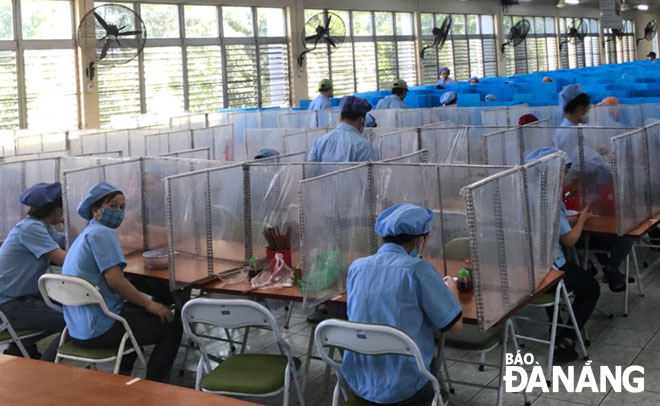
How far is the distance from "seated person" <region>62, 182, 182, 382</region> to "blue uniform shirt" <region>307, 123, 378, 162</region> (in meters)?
1.81

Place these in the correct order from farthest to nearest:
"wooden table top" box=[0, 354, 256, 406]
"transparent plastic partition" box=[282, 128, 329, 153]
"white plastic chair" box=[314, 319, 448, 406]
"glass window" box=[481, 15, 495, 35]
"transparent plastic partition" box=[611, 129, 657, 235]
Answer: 1. "glass window" box=[481, 15, 495, 35]
2. "transparent plastic partition" box=[282, 128, 329, 153]
3. "transparent plastic partition" box=[611, 129, 657, 235]
4. "white plastic chair" box=[314, 319, 448, 406]
5. "wooden table top" box=[0, 354, 256, 406]

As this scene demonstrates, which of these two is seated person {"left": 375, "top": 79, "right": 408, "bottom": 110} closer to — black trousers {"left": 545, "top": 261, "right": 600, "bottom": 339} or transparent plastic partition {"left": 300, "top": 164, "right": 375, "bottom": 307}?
black trousers {"left": 545, "top": 261, "right": 600, "bottom": 339}

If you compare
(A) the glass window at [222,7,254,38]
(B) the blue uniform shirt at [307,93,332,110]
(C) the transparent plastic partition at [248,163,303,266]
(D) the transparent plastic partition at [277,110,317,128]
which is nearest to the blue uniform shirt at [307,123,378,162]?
(C) the transparent plastic partition at [248,163,303,266]

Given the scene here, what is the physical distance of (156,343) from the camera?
3.90 metres

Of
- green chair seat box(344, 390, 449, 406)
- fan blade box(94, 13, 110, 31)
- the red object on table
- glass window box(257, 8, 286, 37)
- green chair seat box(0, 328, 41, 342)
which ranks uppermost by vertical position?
glass window box(257, 8, 286, 37)

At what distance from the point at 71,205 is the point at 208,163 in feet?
3.01

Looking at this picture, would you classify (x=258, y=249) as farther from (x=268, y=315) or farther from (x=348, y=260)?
(x=268, y=315)

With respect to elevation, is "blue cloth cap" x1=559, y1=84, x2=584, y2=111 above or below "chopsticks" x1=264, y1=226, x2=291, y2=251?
above

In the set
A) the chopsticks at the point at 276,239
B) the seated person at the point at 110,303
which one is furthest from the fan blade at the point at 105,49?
the chopsticks at the point at 276,239

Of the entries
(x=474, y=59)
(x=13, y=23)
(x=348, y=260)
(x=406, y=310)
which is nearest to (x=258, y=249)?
(x=348, y=260)

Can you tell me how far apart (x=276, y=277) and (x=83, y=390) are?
170 cm

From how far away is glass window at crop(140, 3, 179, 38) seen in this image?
12320 millimetres

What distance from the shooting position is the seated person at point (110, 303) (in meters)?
3.67

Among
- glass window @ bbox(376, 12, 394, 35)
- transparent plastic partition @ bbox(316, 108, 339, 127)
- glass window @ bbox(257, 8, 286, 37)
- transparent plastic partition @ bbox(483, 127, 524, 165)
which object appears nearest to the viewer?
transparent plastic partition @ bbox(483, 127, 524, 165)
